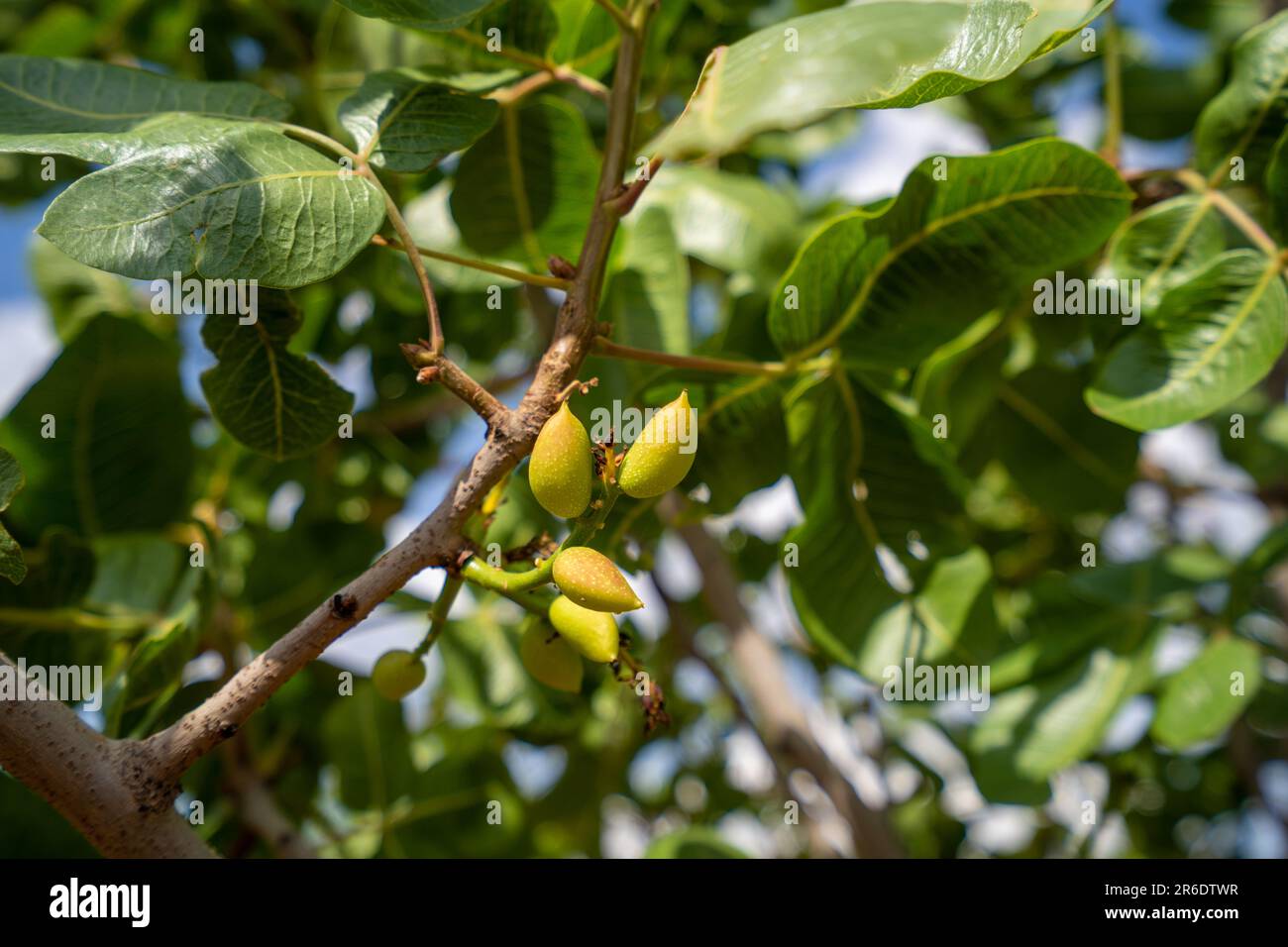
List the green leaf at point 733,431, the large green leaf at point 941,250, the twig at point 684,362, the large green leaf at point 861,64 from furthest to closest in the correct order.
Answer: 1. the green leaf at point 733,431
2. the large green leaf at point 941,250
3. the twig at point 684,362
4. the large green leaf at point 861,64

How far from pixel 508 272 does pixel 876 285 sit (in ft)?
1.10

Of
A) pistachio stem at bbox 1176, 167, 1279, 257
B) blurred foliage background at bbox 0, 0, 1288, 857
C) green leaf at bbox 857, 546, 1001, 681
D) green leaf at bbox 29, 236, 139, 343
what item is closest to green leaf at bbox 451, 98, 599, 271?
blurred foliage background at bbox 0, 0, 1288, 857

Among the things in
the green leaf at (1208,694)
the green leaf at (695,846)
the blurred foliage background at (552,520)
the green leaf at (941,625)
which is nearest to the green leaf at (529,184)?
the blurred foliage background at (552,520)

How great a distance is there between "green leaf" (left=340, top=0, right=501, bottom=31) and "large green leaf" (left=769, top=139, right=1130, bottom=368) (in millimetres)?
319

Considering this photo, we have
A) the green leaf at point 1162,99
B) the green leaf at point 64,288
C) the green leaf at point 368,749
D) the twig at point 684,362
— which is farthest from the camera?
the green leaf at point 64,288

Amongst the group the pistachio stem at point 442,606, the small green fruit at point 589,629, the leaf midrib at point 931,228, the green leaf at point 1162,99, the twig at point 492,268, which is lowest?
the small green fruit at point 589,629

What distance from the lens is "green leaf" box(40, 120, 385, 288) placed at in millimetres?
627

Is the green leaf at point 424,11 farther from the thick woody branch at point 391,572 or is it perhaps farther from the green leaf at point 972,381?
the green leaf at point 972,381

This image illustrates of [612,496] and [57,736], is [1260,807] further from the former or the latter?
[57,736]

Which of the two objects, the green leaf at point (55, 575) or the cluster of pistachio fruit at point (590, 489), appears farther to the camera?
the green leaf at point (55, 575)

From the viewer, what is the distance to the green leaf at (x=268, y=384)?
0.83 metres

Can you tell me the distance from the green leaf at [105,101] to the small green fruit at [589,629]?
42cm

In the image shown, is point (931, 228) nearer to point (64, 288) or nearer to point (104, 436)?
point (104, 436)

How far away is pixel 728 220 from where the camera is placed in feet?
4.31
